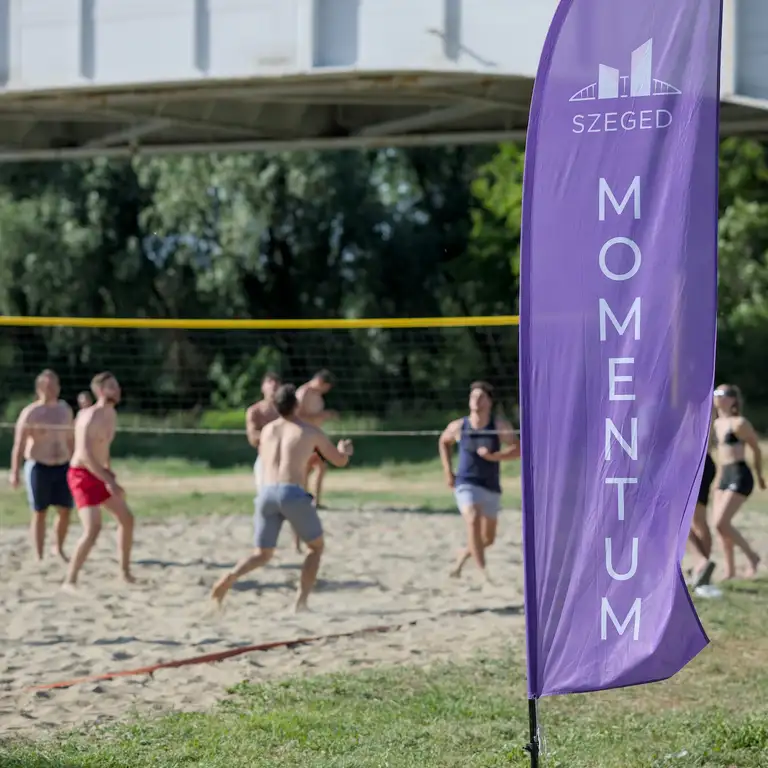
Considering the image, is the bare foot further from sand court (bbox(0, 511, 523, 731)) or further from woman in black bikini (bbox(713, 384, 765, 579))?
woman in black bikini (bbox(713, 384, 765, 579))

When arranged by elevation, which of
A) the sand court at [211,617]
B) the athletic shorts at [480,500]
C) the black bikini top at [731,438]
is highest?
the black bikini top at [731,438]

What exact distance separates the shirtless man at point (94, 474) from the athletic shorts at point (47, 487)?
1.15 metres

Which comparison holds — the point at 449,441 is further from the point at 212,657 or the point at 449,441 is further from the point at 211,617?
the point at 212,657

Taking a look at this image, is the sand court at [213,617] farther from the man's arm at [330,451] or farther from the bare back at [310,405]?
the bare back at [310,405]

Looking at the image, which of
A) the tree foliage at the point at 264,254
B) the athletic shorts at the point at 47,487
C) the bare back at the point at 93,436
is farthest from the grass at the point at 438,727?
the tree foliage at the point at 264,254

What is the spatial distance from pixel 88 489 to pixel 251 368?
1309 centimetres

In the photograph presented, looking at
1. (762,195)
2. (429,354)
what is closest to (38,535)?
(429,354)

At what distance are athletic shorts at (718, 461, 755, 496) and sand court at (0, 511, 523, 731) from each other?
5.76 feet

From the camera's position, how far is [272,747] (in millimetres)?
5395

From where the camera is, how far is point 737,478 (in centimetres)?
982

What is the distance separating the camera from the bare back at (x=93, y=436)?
30.8 feet

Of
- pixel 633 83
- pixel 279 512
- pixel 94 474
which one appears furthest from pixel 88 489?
pixel 633 83

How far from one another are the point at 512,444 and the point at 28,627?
3.72m

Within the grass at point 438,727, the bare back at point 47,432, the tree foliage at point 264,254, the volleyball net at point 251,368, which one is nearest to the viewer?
the grass at point 438,727
